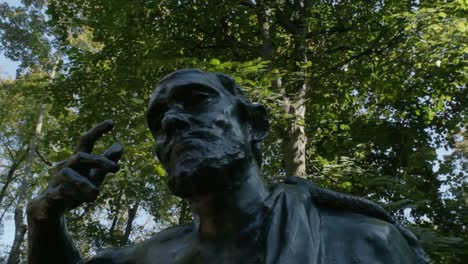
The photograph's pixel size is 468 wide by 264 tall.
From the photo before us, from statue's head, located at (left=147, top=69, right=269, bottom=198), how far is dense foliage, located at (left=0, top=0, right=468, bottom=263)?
4.93 m

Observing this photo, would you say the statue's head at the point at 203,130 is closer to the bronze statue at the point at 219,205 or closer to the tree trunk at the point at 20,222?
the bronze statue at the point at 219,205

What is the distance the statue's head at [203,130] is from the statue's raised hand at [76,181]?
22 centimetres

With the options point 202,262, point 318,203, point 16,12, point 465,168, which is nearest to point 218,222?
point 202,262

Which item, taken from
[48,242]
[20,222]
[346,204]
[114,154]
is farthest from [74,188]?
[20,222]

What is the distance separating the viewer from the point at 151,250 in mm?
2389

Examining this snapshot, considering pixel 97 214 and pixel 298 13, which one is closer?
pixel 298 13

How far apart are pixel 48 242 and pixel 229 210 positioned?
2.49 feet

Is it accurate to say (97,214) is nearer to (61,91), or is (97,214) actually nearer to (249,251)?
(61,91)

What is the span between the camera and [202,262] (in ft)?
6.98

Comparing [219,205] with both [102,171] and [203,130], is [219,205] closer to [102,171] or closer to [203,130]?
[203,130]

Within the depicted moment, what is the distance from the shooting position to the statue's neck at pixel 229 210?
212 cm

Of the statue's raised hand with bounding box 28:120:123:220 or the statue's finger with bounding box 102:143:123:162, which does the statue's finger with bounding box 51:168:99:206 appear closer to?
the statue's raised hand with bounding box 28:120:123:220

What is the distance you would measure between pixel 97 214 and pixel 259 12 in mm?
11141

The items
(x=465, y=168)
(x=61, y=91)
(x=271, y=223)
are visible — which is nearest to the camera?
(x=271, y=223)
